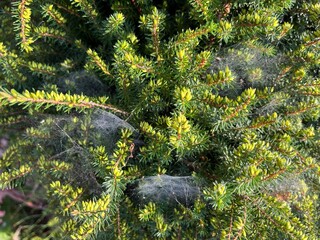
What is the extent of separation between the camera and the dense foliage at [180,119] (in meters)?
1.16

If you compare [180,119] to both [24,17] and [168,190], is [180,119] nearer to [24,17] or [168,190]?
[168,190]

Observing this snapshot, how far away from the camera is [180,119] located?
3.56ft

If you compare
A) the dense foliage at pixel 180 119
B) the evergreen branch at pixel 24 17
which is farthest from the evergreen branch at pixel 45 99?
the evergreen branch at pixel 24 17

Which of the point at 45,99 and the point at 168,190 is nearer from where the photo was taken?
the point at 45,99

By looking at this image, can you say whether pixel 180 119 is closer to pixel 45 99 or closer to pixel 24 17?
pixel 45 99

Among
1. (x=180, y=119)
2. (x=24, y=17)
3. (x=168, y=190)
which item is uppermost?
(x=24, y=17)

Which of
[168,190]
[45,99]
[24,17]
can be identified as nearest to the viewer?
[45,99]

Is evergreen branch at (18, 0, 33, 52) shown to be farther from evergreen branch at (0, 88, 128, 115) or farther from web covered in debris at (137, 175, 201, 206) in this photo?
web covered in debris at (137, 175, 201, 206)

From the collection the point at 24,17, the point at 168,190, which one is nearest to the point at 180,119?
the point at 168,190

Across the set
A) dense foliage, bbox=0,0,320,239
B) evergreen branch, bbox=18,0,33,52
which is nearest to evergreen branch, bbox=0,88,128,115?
dense foliage, bbox=0,0,320,239

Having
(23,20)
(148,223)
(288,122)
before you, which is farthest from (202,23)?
(148,223)

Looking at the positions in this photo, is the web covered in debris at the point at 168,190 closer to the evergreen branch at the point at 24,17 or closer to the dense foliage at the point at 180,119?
the dense foliage at the point at 180,119

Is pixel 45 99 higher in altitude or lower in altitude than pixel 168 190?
higher

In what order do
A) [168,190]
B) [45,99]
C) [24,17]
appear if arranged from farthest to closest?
[168,190]
[24,17]
[45,99]
